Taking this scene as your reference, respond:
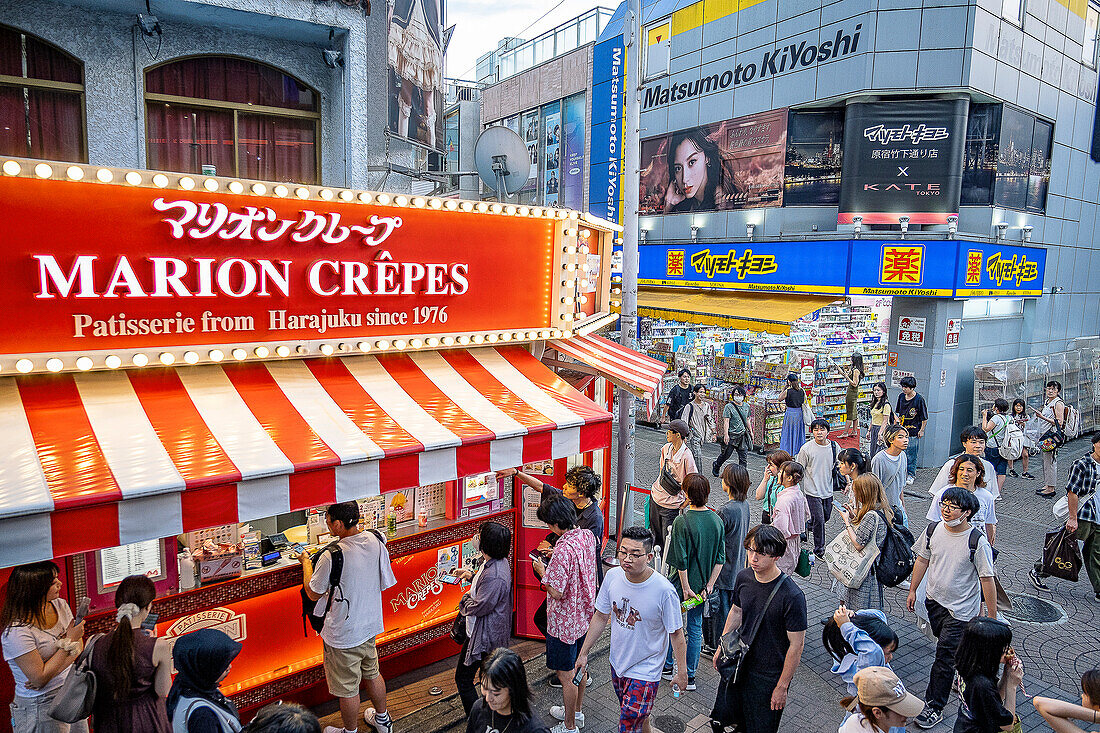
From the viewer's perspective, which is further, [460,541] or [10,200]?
[460,541]

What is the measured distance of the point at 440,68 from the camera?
1050cm

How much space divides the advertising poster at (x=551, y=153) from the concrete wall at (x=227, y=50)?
70.9 feet

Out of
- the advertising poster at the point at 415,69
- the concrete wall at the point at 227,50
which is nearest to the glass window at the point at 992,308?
the advertising poster at the point at 415,69

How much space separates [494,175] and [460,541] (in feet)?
15.3

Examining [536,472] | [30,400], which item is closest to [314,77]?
[30,400]

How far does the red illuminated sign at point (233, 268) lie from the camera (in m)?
4.55

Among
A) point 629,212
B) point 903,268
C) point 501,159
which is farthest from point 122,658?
point 903,268

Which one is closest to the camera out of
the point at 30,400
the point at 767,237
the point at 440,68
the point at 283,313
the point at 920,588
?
the point at 30,400

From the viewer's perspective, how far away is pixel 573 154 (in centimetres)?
2827

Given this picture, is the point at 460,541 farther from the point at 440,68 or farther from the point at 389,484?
the point at 440,68

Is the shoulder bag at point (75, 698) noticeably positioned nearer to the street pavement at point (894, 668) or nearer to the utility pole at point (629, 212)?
the street pavement at point (894, 668)

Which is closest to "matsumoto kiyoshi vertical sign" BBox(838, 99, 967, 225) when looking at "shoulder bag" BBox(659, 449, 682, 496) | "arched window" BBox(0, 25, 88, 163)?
"shoulder bag" BBox(659, 449, 682, 496)

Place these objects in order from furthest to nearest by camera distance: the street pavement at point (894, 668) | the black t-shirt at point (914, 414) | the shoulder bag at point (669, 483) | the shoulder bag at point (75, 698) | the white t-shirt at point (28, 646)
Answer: the black t-shirt at point (914, 414) → the shoulder bag at point (669, 483) → the street pavement at point (894, 668) → the white t-shirt at point (28, 646) → the shoulder bag at point (75, 698)

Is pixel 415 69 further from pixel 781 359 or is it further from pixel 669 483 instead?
pixel 781 359
